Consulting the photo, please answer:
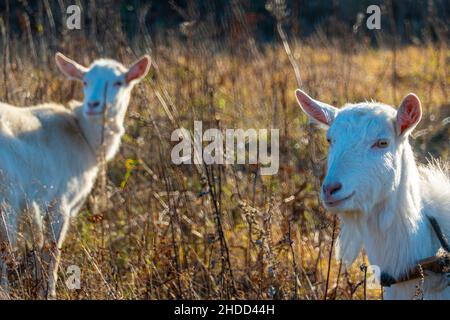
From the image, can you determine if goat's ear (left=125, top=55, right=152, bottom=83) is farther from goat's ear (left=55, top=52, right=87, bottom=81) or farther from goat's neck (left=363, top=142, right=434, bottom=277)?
goat's neck (left=363, top=142, right=434, bottom=277)

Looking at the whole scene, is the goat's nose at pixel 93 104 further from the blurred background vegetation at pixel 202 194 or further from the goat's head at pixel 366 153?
the goat's head at pixel 366 153

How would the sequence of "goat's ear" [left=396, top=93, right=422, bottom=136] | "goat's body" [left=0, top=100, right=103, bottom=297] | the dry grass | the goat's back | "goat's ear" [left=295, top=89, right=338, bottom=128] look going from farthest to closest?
the goat's back → "goat's body" [left=0, top=100, right=103, bottom=297] → the dry grass → "goat's ear" [left=295, top=89, right=338, bottom=128] → "goat's ear" [left=396, top=93, right=422, bottom=136]

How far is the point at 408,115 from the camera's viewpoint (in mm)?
3516

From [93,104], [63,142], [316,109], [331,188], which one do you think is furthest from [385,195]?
[63,142]

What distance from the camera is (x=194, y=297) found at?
4387mm

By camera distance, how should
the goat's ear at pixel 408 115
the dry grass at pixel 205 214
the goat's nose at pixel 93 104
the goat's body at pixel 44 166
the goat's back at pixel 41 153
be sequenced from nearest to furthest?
1. the goat's ear at pixel 408 115
2. the dry grass at pixel 205 214
3. the goat's body at pixel 44 166
4. the goat's back at pixel 41 153
5. the goat's nose at pixel 93 104

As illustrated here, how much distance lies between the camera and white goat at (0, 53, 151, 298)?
5.41m

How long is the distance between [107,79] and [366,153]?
3.24m

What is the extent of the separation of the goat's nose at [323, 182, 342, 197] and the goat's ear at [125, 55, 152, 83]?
10.6ft

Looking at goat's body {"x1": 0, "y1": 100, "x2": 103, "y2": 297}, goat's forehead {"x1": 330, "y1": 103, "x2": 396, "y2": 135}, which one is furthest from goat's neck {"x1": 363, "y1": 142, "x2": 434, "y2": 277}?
goat's body {"x1": 0, "y1": 100, "x2": 103, "y2": 297}

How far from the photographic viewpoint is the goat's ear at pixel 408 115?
3.48 metres

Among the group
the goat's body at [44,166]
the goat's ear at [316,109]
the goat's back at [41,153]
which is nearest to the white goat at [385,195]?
the goat's ear at [316,109]
